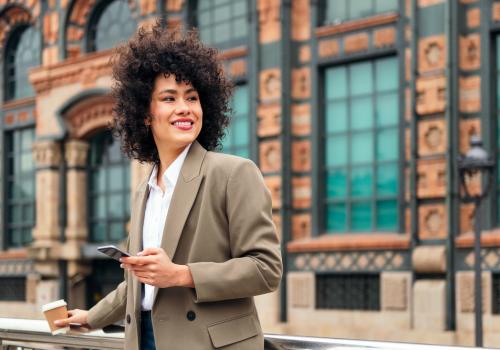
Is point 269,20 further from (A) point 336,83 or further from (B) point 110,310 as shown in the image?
(B) point 110,310

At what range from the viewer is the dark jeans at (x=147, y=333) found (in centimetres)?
267

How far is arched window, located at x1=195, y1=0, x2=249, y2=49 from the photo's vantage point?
17.0 metres

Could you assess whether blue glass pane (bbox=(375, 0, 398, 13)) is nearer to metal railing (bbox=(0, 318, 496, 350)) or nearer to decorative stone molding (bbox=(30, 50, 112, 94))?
decorative stone molding (bbox=(30, 50, 112, 94))

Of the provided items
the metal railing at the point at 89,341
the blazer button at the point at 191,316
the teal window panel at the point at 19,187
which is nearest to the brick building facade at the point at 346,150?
the teal window panel at the point at 19,187

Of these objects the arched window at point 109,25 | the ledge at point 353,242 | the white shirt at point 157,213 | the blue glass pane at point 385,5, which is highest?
the arched window at point 109,25

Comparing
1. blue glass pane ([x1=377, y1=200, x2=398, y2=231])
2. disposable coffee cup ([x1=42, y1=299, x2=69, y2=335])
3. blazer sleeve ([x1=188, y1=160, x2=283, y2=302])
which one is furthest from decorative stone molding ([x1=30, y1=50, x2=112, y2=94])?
blazer sleeve ([x1=188, y1=160, x2=283, y2=302])

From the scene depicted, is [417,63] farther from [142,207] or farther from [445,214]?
[142,207]

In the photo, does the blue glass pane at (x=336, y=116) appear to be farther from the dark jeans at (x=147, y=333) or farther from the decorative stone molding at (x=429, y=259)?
the dark jeans at (x=147, y=333)

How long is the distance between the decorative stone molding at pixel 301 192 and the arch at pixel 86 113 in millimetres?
5776

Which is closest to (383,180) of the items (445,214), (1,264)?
(445,214)

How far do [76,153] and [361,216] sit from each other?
335 inches

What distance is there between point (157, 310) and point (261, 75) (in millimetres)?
13840

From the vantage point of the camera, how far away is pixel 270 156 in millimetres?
16000

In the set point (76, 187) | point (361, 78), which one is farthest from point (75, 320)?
point (76, 187)
